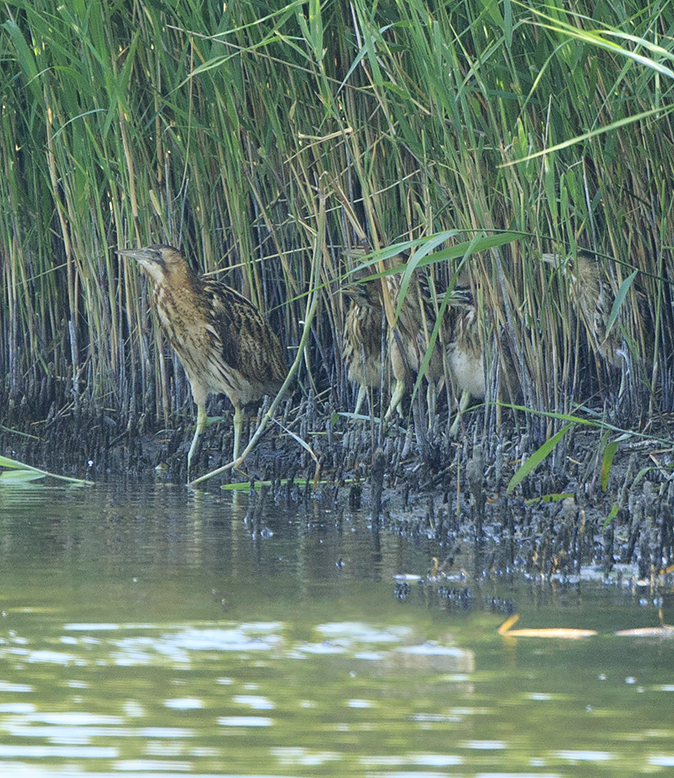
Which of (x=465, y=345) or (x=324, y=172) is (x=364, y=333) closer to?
(x=465, y=345)

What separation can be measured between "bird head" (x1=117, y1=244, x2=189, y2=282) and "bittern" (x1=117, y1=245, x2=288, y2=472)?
0.08 metres

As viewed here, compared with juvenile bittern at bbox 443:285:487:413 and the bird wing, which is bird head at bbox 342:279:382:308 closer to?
juvenile bittern at bbox 443:285:487:413

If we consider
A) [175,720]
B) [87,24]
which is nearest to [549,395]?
[87,24]

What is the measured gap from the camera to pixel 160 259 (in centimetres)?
718

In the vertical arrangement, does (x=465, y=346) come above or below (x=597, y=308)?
below

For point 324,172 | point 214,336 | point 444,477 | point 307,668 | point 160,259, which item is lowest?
point 307,668

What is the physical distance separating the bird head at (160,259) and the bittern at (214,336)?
3.2 inches

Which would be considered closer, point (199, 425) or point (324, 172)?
point (324, 172)

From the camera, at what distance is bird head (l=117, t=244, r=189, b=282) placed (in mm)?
7168

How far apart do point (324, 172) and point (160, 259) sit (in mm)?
1469

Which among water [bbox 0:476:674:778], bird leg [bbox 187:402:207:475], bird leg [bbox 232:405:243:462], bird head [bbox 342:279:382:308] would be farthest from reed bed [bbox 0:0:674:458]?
water [bbox 0:476:674:778]

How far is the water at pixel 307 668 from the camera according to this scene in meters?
2.46

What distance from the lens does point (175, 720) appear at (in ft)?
8.73

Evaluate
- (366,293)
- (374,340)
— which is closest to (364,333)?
(374,340)
